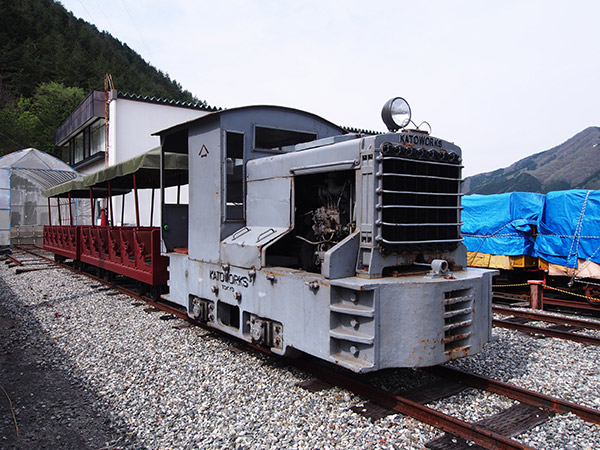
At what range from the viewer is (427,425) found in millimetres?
3551

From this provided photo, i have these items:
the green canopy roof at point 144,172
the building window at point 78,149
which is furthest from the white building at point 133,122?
the building window at point 78,149

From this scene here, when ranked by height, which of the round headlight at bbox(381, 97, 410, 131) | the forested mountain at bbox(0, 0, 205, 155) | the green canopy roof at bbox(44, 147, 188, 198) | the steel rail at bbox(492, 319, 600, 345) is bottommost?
the steel rail at bbox(492, 319, 600, 345)

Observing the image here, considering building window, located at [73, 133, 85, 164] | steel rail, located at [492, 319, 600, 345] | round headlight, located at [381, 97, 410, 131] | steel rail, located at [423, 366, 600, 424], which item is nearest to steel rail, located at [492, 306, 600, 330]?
steel rail, located at [492, 319, 600, 345]

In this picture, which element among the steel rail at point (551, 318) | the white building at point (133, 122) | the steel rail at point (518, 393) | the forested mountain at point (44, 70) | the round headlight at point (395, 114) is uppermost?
the forested mountain at point (44, 70)

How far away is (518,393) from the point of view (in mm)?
4051

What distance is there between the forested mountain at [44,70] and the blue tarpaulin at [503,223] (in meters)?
40.0

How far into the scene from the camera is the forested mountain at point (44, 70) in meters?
41.8

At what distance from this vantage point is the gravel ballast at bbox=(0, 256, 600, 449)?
343cm

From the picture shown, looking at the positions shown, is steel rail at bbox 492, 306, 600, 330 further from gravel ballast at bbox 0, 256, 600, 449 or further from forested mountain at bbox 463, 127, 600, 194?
forested mountain at bbox 463, 127, 600, 194

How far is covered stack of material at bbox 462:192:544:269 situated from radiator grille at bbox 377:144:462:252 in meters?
5.88

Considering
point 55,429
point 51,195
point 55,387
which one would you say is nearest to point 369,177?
point 55,429

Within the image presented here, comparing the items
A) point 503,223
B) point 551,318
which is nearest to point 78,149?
point 503,223

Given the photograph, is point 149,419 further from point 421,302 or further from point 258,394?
point 421,302

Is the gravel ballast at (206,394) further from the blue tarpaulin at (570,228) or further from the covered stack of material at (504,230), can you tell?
the covered stack of material at (504,230)
